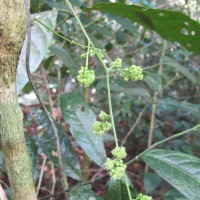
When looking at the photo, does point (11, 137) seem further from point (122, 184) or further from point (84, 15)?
point (84, 15)

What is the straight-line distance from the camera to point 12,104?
461mm

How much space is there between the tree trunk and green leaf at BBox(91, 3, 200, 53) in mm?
357

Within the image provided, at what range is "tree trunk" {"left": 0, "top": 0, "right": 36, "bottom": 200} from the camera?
1.45 ft

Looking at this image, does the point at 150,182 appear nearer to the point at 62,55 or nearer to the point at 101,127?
the point at 62,55

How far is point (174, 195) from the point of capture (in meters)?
1.32

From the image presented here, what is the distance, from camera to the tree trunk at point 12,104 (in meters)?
0.44

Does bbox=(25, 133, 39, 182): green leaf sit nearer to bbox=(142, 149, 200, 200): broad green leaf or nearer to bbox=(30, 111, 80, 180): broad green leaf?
bbox=(30, 111, 80, 180): broad green leaf

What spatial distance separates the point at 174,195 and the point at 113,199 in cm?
70

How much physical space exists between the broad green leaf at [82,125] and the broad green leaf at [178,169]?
106 millimetres

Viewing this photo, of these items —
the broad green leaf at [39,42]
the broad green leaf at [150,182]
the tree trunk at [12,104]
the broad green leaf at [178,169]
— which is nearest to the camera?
the tree trunk at [12,104]

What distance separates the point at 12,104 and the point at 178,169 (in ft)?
1.13

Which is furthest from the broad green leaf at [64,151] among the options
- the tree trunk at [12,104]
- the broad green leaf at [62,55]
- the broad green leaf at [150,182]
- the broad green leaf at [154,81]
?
the broad green leaf at [150,182]

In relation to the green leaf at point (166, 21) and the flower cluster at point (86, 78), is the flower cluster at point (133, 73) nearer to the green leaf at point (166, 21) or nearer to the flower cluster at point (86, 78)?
the flower cluster at point (86, 78)

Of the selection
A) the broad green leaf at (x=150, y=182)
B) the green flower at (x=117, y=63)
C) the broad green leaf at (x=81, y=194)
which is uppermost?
the green flower at (x=117, y=63)
